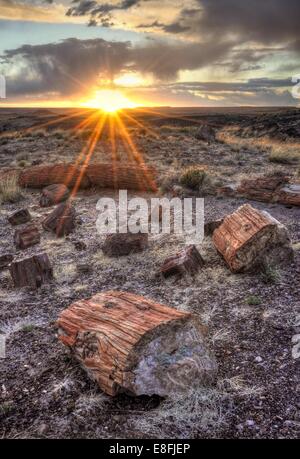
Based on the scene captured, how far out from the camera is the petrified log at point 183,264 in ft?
20.4

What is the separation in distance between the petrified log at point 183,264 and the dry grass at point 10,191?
6481 mm

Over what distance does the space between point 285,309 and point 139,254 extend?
2.93 m

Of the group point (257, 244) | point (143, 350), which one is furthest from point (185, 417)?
point (257, 244)

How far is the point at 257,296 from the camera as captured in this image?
548 cm

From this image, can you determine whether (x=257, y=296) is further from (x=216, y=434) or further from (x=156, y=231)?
(x=156, y=231)

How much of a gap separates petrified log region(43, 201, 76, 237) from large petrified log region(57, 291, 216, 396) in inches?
185

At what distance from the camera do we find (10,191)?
11.5 meters

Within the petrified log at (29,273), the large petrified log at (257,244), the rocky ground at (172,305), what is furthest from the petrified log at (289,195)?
the petrified log at (29,273)

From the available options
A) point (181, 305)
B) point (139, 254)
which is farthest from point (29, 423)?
point (139, 254)

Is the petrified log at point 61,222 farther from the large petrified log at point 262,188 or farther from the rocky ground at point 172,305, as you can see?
the large petrified log at point 262,188

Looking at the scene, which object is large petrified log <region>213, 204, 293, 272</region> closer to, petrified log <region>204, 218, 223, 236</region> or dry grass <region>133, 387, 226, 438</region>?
petrified log <region>204, 218, 223, 236</region>

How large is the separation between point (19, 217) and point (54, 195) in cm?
154

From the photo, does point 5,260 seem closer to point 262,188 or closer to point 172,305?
point 172,305

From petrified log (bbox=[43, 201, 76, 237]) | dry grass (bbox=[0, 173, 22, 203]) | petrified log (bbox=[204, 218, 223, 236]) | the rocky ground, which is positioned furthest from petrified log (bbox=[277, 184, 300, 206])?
dry grass (bbox=[0, 173, 22, 203])
